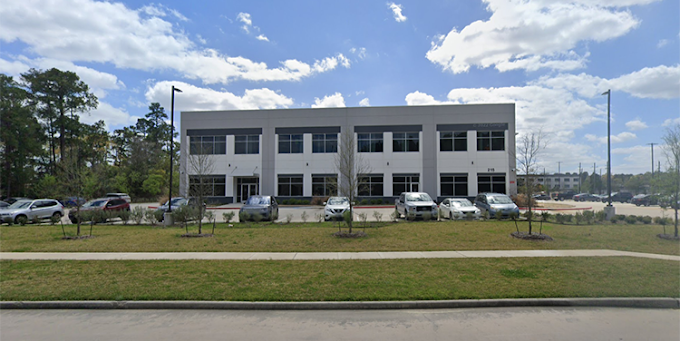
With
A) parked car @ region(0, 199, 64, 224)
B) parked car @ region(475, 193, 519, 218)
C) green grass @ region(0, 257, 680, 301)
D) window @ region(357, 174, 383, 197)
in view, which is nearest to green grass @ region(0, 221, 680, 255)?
green grass @ region(0, 257, 680, 301)

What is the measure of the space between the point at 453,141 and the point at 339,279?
1353 inches

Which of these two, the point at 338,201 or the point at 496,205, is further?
the point at 338,201

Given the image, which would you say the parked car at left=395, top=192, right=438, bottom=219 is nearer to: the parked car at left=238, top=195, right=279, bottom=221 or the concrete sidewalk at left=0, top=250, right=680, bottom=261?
the parked car at left=238, top=195, right=279, bottom=221

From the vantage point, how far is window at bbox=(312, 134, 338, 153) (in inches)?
1588

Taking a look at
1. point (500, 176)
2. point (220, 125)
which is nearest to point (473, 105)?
point (500, 176)

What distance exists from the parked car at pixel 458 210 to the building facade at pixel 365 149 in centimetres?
1670

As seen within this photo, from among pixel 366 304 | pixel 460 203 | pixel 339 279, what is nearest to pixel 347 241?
pixel 339 279

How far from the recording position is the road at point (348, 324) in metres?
5.04

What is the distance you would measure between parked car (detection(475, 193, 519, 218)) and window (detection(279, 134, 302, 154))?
74.2ft

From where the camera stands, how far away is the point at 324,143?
133ft

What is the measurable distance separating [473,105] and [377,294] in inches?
1439

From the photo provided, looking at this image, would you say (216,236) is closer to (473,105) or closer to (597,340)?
(597,340)

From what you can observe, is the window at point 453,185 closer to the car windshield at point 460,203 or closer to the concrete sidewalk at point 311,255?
the car windshield at point 460,203

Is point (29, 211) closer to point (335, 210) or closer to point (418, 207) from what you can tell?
point (335, 210)
